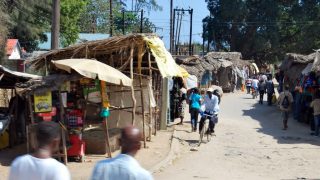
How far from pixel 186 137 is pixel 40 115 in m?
7.51

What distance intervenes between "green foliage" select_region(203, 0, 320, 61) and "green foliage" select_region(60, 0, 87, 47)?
22.1 m

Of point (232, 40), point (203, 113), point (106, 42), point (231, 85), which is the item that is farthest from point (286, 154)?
point (232, 40)

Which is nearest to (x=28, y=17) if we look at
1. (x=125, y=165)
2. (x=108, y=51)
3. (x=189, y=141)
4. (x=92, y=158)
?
(x=189, y=141)

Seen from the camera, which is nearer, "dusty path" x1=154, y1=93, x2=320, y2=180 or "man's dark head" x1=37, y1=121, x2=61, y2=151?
"man's dark head" x1=37, y1=121, x2=61, y2=151

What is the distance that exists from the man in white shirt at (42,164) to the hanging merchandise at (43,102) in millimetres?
8099

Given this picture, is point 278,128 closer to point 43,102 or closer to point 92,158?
point 92,158

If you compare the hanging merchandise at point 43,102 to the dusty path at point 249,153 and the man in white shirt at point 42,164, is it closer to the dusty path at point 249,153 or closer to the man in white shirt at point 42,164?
the dusty path at point 249,153

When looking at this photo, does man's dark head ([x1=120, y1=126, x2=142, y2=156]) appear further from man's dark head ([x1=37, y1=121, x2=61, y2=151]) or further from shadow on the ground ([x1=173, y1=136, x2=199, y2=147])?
shadow on the ground ([x1=173, y1=136, x2=199, y2=147])

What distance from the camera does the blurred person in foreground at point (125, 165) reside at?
13.5 ft

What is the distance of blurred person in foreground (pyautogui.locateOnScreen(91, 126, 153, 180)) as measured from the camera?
162 inches

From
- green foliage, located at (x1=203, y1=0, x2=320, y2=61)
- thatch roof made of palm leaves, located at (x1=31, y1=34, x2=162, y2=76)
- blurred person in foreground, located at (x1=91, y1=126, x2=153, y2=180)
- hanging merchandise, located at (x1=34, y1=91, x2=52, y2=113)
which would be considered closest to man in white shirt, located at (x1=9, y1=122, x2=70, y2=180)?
blurred person in foreground, located at (x1=91, y1=126, x2=153, y2=180)

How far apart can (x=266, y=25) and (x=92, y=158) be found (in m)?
54.5

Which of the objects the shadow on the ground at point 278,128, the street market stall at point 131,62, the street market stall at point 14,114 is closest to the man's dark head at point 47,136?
the street market stall at point 131,62

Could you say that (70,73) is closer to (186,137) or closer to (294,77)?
(186,137)
